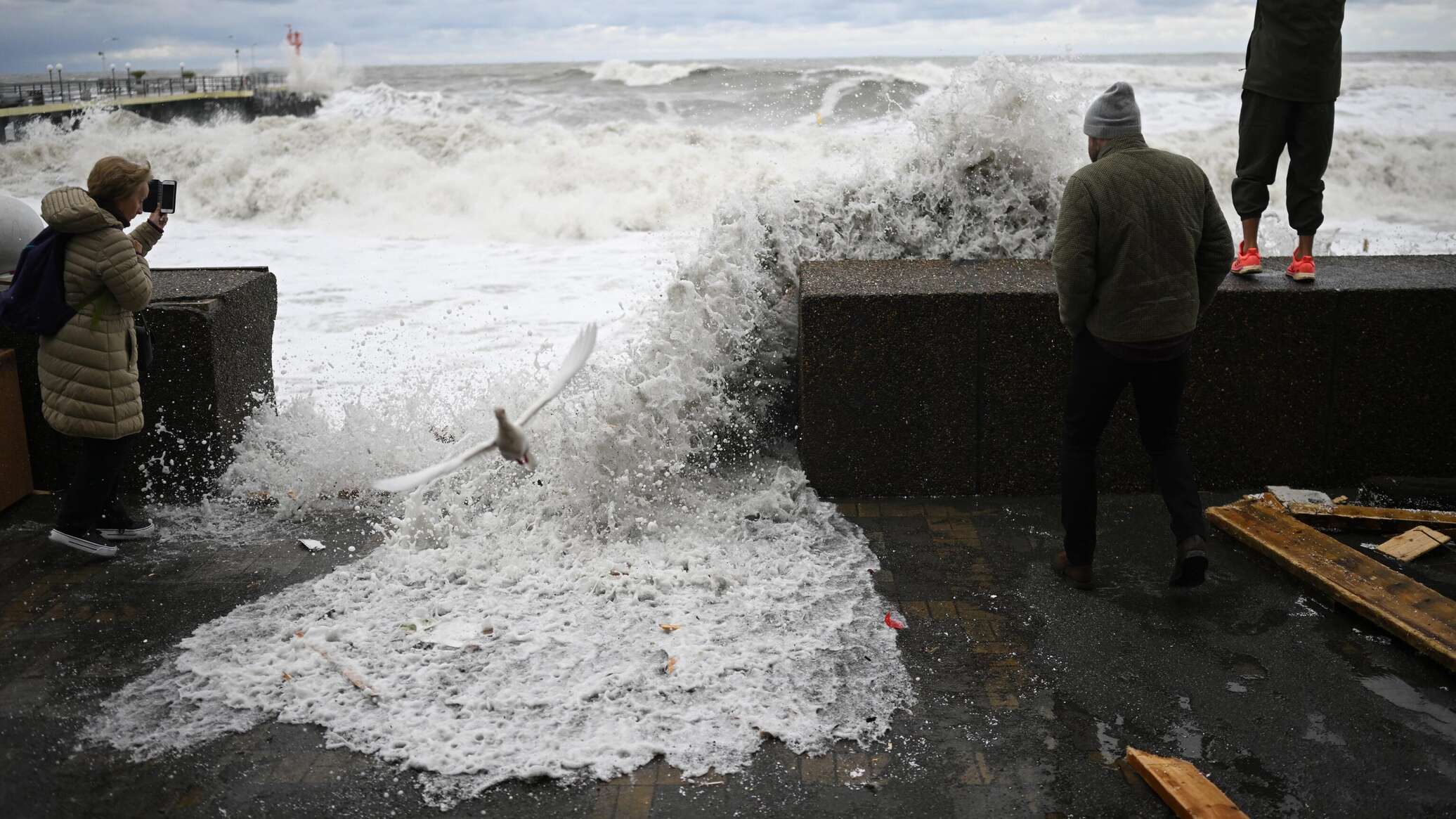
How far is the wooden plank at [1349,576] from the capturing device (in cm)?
345

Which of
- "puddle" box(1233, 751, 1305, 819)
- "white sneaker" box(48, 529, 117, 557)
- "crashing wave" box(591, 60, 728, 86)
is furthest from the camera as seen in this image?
"crashing wave" box(591, 60, 728, 86)

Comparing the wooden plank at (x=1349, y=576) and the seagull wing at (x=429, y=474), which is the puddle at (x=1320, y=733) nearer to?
the wooden plank at (x=1349, y=576)

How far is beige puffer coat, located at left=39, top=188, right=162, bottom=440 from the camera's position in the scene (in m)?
4.21

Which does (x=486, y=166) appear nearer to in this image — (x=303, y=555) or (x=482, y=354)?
(x=482, y=354)

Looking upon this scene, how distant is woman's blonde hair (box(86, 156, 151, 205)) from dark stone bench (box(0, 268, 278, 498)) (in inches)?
31.1

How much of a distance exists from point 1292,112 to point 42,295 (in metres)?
5.64

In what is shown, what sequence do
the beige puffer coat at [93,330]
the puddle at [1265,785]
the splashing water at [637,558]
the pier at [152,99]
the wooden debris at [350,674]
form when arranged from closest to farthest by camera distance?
the puddle at [1265,785] → the splashing water at [637,558] → the wooden debris at [350,674] → the beige puffer coat at [93,330] → the pier at [152,99]

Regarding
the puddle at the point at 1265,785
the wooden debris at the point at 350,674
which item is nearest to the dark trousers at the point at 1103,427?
the puddle at the point at 1265,785

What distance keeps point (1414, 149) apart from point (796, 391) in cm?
2184

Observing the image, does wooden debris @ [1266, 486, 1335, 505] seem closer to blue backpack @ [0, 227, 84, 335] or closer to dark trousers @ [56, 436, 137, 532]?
→ dark trousers @ [56, 436, 137, 532]

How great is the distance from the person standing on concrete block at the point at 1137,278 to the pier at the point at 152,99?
2712 cm

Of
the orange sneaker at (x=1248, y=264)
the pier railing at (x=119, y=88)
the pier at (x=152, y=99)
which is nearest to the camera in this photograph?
the orange sneaker at (x=1248, y=264)

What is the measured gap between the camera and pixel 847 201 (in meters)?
5.83

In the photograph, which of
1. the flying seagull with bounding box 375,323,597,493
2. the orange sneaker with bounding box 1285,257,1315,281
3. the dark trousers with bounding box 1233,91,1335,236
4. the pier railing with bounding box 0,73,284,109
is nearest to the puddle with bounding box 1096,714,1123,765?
the flying seagull with bounding box 375,323,597,493
